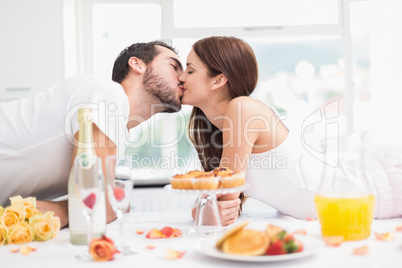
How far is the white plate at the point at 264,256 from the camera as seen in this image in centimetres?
95

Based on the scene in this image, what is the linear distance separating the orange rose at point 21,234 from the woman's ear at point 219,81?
3.95 ft

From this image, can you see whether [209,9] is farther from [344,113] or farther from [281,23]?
[344,113]

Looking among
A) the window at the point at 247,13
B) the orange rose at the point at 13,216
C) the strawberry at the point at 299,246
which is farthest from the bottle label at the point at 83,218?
the window at the point at 247,13

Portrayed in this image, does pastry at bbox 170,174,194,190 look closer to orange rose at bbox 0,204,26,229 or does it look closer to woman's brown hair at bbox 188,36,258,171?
orange rose at bbox 0,204,26,229

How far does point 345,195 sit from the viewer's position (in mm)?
1202

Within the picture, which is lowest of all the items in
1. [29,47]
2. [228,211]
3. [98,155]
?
[228,211]

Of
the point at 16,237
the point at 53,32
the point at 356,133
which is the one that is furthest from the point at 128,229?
the point at 53,32

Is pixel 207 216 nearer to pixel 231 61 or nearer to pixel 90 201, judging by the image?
pixel 90 201

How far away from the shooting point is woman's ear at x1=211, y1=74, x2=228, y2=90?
2211 mm

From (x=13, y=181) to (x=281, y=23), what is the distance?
3455mm

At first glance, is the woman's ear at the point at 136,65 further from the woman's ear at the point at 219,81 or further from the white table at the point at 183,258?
the white table at the point at 183,258

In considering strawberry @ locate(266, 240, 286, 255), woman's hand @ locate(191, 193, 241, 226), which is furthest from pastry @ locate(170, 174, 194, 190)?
strawberry @ locate(266, 240, 286, 255)

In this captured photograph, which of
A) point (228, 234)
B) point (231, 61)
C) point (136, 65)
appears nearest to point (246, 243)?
point (228, 234)

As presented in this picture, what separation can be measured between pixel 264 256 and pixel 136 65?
1.66 m
